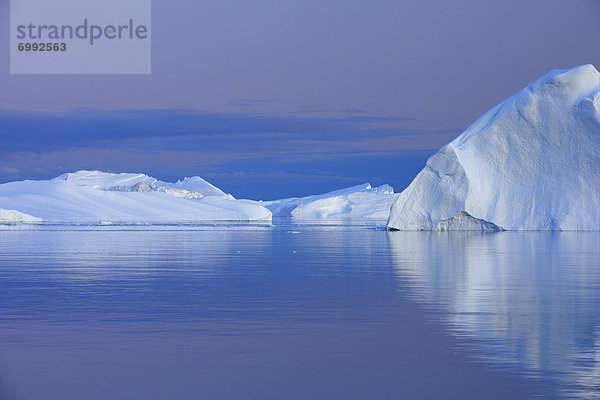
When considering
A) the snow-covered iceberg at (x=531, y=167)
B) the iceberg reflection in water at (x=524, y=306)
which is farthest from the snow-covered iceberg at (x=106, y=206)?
the iceberg reflection in water at (x=524, y=306)

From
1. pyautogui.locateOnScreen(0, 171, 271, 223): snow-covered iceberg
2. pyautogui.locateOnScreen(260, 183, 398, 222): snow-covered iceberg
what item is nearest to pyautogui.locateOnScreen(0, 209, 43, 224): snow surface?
pyautogui.locateOnScreen(0, 171, 271, 223): snow-covered iceberg

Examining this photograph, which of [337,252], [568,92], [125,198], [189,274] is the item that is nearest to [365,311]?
[189,274]

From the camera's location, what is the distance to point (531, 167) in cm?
3719

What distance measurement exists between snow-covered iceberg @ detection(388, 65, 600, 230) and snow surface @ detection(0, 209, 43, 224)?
27217mm

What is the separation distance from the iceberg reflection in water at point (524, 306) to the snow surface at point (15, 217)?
38.6m

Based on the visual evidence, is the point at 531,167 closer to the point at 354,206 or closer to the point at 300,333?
the point at 300,333

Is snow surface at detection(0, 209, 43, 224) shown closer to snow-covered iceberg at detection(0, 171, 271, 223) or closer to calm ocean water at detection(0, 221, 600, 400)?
snow-covered iceberg at detection(0, 171, 271, 223)

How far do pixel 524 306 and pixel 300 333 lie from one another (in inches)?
129

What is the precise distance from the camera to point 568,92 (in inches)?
1470

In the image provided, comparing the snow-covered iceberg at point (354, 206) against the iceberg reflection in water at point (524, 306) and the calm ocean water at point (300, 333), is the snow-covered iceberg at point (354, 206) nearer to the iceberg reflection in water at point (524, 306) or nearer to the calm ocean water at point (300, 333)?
the iceberg reflection in water at point (524, 306)

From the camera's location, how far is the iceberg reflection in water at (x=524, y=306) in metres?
6.61

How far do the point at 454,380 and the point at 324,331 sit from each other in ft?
7.64

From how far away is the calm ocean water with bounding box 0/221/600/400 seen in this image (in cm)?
596

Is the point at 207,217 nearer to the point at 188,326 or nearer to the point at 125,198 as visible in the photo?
the point at 125,198
